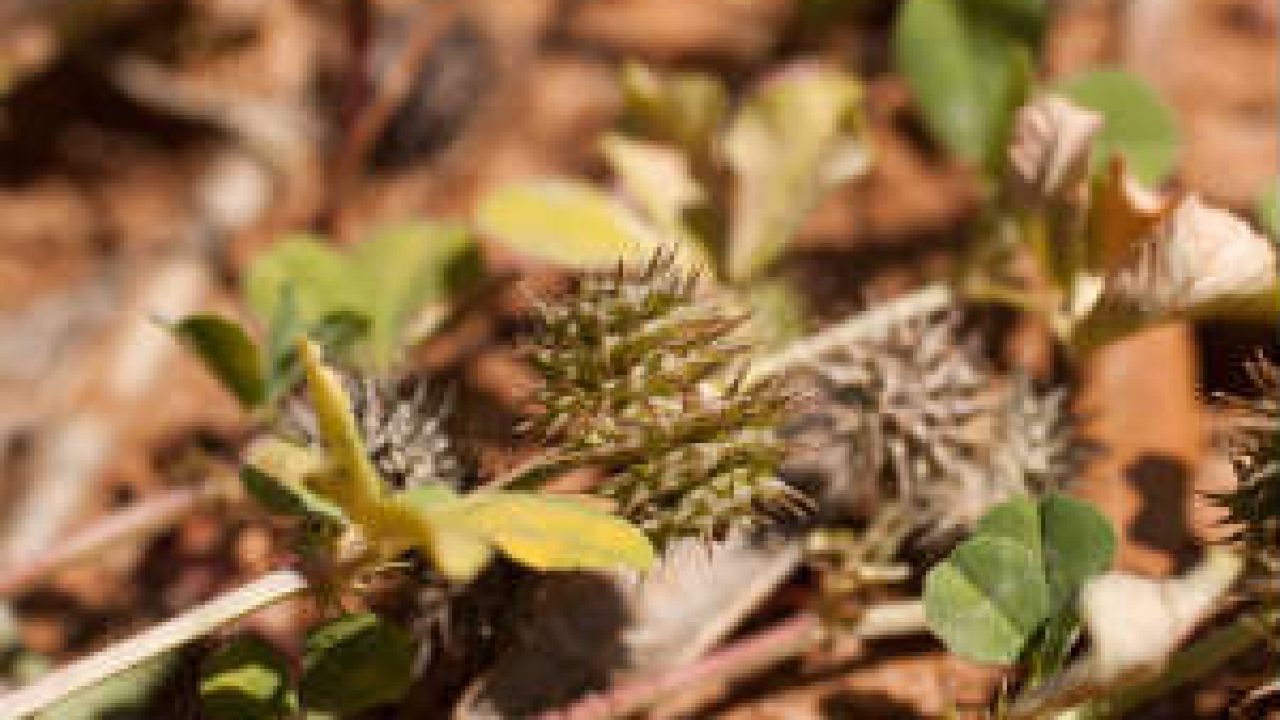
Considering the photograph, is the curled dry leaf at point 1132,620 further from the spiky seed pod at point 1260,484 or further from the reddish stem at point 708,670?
the reddish stem at point 708,670

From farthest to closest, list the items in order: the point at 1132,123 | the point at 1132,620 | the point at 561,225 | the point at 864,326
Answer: the point at 561,225
the point at 1132,123
the point at 864,326
the point at 1132,620

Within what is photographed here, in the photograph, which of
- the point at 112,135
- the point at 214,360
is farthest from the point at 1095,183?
the point at 112,135

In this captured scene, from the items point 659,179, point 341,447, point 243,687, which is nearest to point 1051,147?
point 659,179

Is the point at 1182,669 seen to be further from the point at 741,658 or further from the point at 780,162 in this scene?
the point at 780,162

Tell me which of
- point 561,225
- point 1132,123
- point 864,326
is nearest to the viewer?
point 864,326

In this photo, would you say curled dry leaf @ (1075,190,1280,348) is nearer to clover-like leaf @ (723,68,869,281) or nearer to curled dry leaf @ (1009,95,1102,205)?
curled dry leaf @ (1009,95,1102,205)

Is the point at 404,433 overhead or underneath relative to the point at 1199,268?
underneath

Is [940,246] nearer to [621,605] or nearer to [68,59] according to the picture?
[621,605]
